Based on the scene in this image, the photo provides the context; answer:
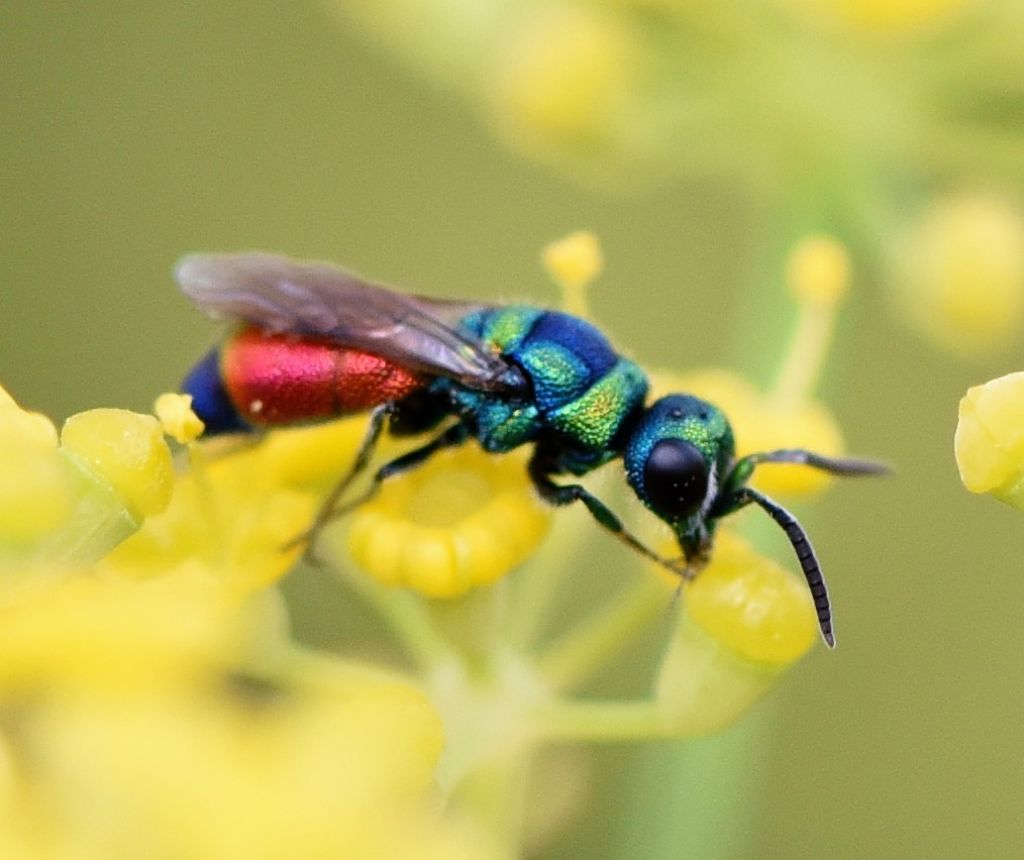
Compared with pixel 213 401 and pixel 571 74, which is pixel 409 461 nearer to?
pixel 213 401

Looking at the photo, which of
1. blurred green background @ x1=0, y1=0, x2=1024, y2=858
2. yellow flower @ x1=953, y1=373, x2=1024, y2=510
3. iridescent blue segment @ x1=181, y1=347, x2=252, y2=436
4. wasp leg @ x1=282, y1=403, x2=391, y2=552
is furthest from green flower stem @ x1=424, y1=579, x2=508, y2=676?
blurred green background @ x1=0, y1=0, x2=1024, y2=858

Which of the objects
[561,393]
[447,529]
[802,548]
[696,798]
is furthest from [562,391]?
[696,798]

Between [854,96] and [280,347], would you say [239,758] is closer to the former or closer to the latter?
[280,347]

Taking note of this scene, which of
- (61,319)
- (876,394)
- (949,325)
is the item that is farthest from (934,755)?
(61,319)

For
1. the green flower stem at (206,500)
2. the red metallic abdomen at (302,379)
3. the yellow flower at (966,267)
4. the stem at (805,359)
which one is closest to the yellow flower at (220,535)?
the green flower stem at (206,500)

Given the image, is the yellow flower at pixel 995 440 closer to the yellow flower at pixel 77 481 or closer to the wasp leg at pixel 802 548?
the wasp leg at pixel 802 548

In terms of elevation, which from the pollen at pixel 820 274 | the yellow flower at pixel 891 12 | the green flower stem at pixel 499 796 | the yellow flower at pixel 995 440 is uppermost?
the yellow flower at pixel 891 12
